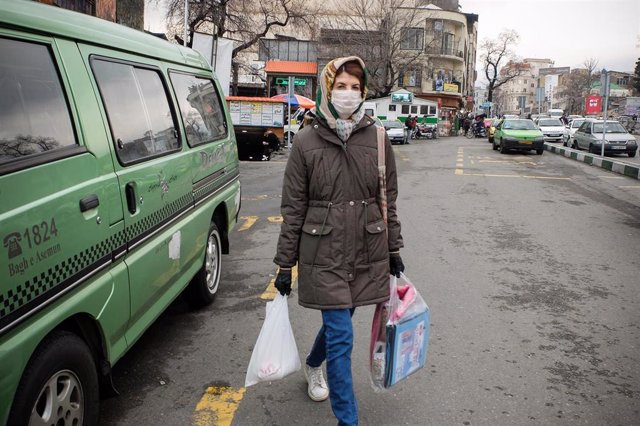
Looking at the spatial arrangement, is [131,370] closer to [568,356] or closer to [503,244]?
[568,356]

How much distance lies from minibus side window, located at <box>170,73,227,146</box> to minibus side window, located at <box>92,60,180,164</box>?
1.06 ft

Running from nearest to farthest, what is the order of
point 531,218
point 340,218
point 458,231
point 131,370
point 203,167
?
point 340,218
point 131,370
point 203,167
point 458,231
point 531,218

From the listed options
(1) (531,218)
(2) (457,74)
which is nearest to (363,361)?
(1) (531,218)

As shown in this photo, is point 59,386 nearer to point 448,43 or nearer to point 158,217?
point 158,217

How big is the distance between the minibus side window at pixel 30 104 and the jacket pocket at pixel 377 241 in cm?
148

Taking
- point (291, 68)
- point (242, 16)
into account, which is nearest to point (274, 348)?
point (242, 16)

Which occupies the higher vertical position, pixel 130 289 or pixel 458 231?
pixel 130 289

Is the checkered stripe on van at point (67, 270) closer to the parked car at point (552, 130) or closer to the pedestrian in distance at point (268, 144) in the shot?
the pedestrian in distance at point (268, 144)

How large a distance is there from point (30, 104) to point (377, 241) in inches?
66.8

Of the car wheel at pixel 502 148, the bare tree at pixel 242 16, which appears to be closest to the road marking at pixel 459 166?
the car wheel at pixel 502 148

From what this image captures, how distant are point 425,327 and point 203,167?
232 cm

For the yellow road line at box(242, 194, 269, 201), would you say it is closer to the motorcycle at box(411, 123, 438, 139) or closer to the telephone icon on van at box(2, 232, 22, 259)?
the telephone icon on van at box(2, 232, 22, 259)

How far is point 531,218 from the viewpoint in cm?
934

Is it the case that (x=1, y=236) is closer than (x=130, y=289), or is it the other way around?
(x=1, y=236)
